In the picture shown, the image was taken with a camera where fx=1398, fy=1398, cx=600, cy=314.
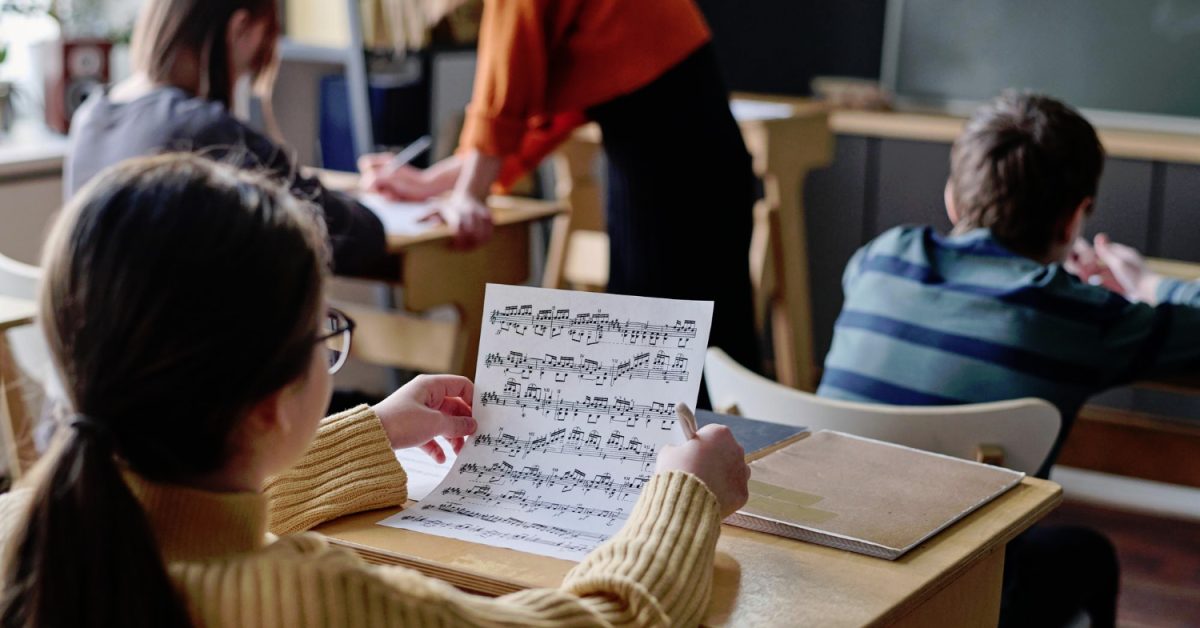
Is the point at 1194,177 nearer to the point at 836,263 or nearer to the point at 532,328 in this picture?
the point at 836,263

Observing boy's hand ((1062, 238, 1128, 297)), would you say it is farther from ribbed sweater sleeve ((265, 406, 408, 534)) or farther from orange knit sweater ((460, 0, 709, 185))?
ribbed sweater sleeve ((265, 406, 408, 534))

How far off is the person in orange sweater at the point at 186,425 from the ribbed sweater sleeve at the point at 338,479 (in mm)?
246

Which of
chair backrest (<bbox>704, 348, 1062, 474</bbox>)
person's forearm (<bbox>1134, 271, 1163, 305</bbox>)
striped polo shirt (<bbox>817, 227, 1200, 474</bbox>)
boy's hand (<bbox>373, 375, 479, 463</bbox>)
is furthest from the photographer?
person's forearm (<bbox>1134, 271, 1163, 305</bbox>)

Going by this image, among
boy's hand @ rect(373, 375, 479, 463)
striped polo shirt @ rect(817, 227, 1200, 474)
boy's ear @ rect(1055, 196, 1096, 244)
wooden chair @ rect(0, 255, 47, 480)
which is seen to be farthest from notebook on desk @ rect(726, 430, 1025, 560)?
wooden chair @ rect(0, 255, 47, 480)

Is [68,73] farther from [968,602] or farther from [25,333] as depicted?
[968,602]

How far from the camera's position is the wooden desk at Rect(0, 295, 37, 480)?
189cm

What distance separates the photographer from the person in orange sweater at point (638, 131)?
2.33 metres

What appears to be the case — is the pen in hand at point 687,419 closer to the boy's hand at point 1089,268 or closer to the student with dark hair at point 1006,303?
the student with dark hair at point 1006,303

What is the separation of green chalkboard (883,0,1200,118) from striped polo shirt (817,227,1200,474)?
2092 mm

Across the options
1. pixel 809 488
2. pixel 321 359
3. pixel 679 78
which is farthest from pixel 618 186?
pixel 321 359

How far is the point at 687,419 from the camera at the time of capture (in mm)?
1048

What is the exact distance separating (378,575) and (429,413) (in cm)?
36

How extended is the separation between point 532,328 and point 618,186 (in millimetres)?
1379

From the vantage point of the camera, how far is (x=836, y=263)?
3.99 metres
